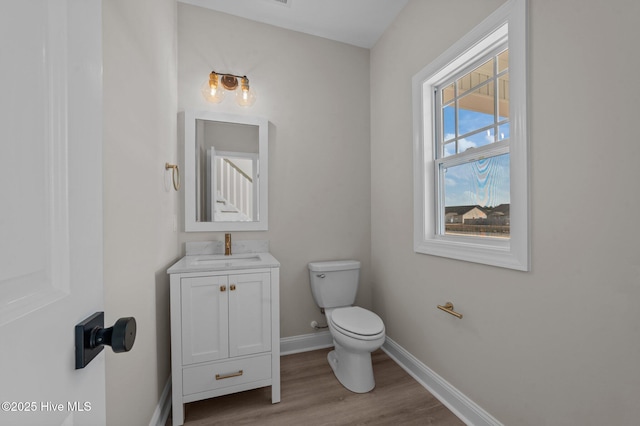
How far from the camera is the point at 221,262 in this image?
5.75 ft

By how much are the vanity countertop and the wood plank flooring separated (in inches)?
33.1

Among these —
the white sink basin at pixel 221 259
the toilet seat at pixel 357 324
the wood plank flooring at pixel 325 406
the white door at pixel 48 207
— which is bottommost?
the wood plank flooring at pixel 325 406

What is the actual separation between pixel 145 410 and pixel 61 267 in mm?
1229

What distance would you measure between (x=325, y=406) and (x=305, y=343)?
0.67 metres

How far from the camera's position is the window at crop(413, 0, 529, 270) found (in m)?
1.22

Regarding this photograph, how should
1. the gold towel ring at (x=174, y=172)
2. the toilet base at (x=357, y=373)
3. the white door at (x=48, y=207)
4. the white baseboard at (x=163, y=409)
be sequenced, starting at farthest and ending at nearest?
the toilet base at (x=357, y=373) → the gold towel ring at (x=174, y=172) → the white baseboard at (x=163, y=409) → the white door at (x=48, y=207)

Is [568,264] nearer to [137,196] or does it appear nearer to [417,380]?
[417,380]

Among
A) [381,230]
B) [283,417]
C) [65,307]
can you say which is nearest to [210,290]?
[283,417]

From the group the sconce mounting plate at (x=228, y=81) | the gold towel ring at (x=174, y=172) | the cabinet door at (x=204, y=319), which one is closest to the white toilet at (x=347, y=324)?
the cabinet door at (x=204, y=319)

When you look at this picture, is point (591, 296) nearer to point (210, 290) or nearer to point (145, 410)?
point (210, 290)

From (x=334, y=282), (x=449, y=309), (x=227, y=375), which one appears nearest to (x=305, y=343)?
(x=334, y=282)

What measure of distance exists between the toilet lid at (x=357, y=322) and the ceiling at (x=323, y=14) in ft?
7.50

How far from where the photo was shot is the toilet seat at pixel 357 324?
64.5 inches

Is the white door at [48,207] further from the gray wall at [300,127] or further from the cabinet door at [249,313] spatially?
the gray wall at [300,127]
